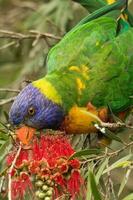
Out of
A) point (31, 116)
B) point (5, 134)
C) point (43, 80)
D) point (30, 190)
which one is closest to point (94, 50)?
point (43, 80)

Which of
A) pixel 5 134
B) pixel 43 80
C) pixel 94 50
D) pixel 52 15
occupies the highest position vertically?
pixel 52 15

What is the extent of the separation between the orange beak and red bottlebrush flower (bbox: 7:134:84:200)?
6.2 inches

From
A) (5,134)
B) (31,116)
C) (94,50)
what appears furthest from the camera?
(94,50)

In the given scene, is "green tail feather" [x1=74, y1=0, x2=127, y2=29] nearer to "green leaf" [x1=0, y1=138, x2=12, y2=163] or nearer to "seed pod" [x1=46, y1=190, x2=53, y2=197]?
"green leaf" [x1=0, y1=138, x2=12, y2=163]

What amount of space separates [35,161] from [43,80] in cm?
68

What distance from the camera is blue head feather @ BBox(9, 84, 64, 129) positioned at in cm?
231

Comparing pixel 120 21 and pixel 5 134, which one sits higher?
pixel 120 21

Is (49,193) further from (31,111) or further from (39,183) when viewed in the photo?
(31,111)

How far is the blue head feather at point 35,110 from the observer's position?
231 cm

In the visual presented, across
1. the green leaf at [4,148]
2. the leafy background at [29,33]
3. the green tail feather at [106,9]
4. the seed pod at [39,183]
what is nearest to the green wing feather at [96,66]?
the green tail feather at [106,9]

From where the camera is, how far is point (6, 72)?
3457 millimetres

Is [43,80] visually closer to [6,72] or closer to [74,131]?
[74,131]

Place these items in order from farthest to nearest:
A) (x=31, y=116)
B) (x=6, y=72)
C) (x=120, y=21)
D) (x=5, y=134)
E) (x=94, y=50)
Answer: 1. (x=6, y=72)
2. (x=120, y=21)
3. (x=94, y=50)
4. (x=31, y=116)
5. (x=5, y=134)

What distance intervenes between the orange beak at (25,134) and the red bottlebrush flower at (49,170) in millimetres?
158
